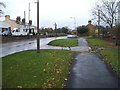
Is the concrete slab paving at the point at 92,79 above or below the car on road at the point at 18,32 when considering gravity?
below

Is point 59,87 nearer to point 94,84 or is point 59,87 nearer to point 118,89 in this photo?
point 94,84

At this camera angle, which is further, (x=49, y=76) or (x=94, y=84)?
(x=49, y=76)

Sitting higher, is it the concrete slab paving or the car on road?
the car on road

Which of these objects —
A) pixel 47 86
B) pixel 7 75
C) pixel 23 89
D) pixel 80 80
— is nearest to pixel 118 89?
pixel 80 80

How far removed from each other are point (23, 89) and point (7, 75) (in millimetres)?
1674

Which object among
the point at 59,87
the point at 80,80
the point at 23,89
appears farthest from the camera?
the point at 80,80

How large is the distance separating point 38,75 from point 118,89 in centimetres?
292

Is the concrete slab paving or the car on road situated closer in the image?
the concrete slab paving

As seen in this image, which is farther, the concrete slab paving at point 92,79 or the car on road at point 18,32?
the car on road at point 18,32

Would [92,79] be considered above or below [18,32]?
below

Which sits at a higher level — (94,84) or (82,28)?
(82,28)

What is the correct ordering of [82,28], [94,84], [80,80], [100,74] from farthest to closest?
[82,28]
[100,74]
[80,80]
[94,84]

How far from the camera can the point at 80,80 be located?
572cm

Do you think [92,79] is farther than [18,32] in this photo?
No
